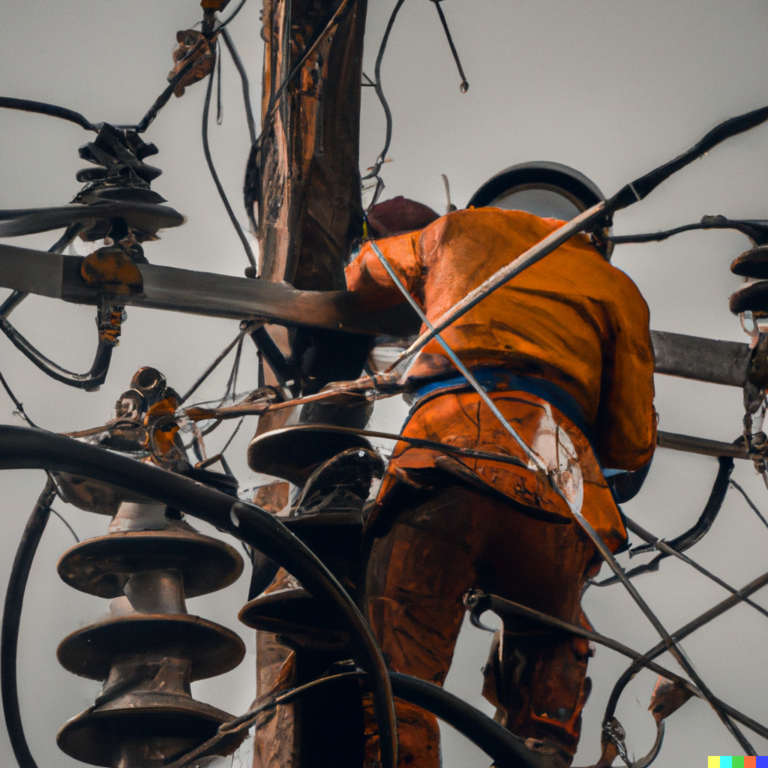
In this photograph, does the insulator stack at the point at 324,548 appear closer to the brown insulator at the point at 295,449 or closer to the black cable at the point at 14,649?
the brown insulator at the point at 295,449

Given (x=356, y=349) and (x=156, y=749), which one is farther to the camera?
(x=356, y=349)

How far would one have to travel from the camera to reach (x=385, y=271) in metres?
3.88

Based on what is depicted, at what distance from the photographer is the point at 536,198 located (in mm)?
4332

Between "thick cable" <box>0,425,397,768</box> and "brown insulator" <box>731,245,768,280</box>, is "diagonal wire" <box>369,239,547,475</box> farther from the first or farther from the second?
"brown insulator" <box>731,245,768,280</box>

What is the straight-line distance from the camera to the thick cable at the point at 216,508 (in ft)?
6.51

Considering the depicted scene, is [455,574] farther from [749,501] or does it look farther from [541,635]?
[749,501]

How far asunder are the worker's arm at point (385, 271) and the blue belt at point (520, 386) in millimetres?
469

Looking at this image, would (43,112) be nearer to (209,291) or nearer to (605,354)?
(209,291)

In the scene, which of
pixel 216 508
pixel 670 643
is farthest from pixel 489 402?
pixel 216 508

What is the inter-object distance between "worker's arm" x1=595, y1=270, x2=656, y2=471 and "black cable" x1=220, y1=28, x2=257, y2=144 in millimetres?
2282

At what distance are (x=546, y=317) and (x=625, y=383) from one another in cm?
37

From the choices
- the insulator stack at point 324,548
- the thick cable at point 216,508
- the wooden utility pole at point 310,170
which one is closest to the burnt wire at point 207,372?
the wooden utility pole at point 310,170

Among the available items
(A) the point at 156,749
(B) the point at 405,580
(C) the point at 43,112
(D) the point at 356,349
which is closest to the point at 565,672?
(B) the point at 405,580

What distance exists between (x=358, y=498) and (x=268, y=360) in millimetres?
1295
